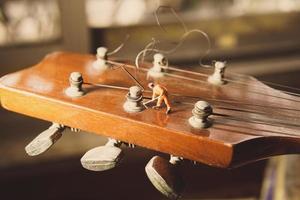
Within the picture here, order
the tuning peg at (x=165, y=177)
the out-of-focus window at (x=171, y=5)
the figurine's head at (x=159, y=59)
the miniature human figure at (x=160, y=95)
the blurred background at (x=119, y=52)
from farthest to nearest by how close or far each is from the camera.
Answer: the out-of-focus window at (x=171, y=5), the blurred background at (x=119, y=52), the figurine's head at (x=159, y=59), the miniature human figure at (x=160, y=95), the tuning peg at (x=165, y=177)

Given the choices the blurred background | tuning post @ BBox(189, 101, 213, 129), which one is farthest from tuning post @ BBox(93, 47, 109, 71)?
the blurred background

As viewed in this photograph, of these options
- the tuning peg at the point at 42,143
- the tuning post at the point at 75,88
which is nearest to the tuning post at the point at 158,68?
the tuning post at the point at 75,88

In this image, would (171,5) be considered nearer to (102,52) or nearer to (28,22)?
(28,22)

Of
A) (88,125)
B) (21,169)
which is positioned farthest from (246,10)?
(88,125)

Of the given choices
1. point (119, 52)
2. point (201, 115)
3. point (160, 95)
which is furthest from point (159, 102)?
point (119, 52)

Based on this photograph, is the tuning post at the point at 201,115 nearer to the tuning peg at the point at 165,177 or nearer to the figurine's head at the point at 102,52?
the tuning peg at the point at 165,177

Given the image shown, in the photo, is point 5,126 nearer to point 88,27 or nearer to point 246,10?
point 88,27
